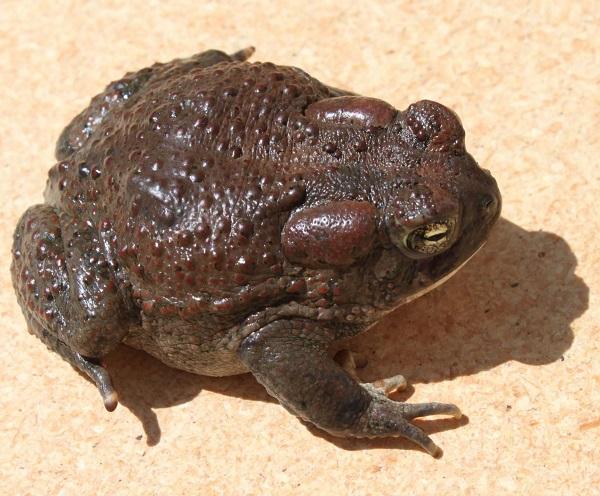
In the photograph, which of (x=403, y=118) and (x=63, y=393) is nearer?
(x=403, y=118)

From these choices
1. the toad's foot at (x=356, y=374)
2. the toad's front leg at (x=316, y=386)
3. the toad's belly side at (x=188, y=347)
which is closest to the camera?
the toad's front leg at (x=316, y=386)

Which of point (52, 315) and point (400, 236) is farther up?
point (400, 236)

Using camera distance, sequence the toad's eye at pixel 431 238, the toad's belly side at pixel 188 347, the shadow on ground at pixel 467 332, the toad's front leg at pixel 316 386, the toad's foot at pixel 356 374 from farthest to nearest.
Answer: the shadow on ground at pixel 467 332 → the toad's foot at pixel 356 374 → the toad's belly side at pixel 188 347 → the toad's front leg at pixel 316 386 → the toad's eye at pixel 431 238

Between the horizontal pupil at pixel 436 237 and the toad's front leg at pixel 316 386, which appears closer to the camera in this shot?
the horizontal pupil at pixel 436 237

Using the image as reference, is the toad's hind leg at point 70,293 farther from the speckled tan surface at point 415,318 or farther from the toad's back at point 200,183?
the speckled tan surface at point 415,318

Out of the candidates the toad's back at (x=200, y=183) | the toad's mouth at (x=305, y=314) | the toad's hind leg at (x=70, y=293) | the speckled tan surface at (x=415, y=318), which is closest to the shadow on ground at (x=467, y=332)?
the speckled tan surface at (x=415, y=318)

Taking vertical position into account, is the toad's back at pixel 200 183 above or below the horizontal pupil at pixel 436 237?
above

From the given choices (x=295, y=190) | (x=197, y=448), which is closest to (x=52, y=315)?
(x=197, y=448)

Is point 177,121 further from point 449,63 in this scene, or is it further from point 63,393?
point 449,63

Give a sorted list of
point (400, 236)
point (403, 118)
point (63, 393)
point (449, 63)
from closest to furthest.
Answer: point (400, 236) → point (403, 118) → point (63, 393) → point (449, 63)
